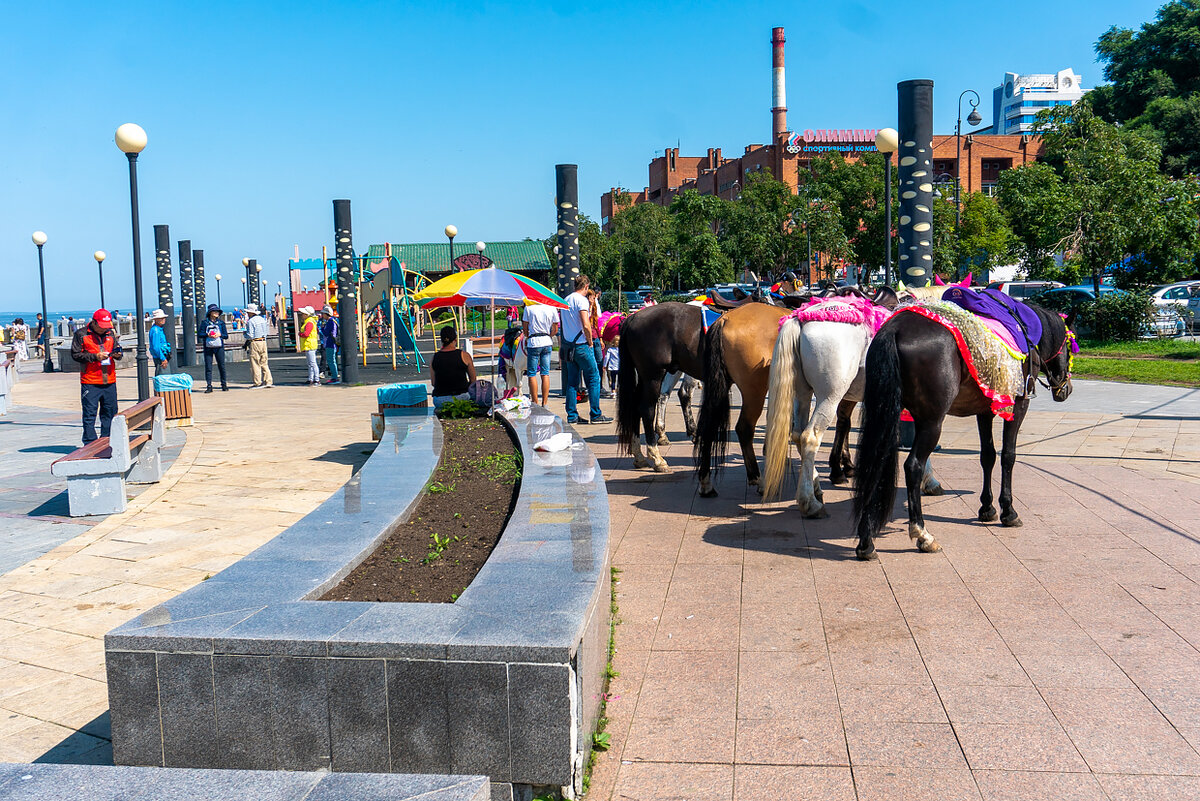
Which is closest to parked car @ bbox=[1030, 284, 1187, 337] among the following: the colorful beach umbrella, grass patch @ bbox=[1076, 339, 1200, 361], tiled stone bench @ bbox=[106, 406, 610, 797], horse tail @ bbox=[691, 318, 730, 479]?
grass patch @ bbox=[1076, 339, 1200, 361]

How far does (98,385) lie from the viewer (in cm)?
1185

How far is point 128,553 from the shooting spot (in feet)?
23.5

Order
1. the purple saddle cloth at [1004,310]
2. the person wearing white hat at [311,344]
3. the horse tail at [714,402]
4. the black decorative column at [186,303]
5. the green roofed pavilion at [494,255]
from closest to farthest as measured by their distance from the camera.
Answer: the purple saddle cloth at [1004,310] → the horse tail at [714,402] → the person wearing white hat at [311,344] → the black decorative column at [186,303] → the green roofed pavilion at [494,255]

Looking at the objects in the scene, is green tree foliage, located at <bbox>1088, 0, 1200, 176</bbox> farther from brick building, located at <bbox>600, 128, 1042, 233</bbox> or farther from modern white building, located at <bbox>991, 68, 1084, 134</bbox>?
modern white building, located at <bbox>991, 68, 1084, 134</bbox>

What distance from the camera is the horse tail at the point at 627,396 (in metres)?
9.96

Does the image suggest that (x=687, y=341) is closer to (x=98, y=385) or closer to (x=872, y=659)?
(x=872, y=659)

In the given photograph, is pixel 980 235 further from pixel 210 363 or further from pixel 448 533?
pixel 448 533

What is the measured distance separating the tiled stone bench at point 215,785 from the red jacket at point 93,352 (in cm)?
963

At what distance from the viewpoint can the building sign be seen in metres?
79.7

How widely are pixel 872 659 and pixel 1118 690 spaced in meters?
1.07

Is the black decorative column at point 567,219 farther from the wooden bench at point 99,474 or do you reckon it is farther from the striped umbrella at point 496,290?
the wooden bench at point 99,474

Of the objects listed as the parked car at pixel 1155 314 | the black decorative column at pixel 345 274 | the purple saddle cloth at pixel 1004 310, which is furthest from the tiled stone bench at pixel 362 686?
the parked car at pixel 1155 314

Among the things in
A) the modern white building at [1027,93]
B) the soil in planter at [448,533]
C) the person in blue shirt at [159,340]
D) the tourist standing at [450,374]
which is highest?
the modern white building at [1027,93]

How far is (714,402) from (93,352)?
7744mm
